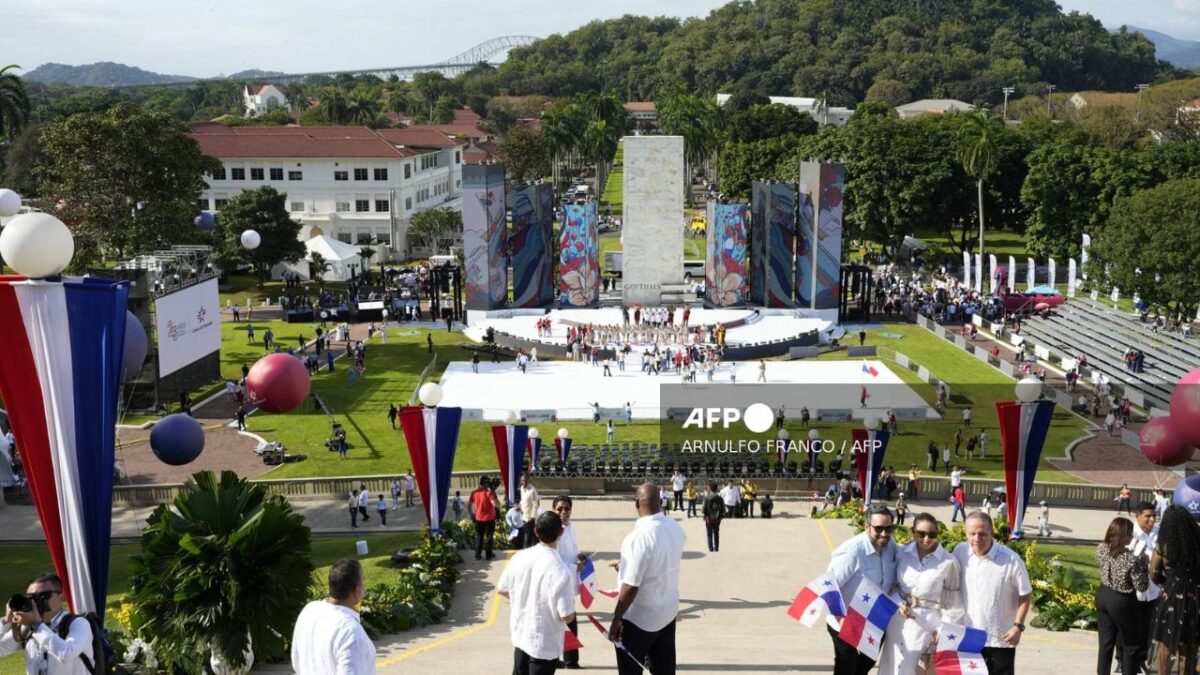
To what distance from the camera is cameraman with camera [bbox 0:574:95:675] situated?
899 cm

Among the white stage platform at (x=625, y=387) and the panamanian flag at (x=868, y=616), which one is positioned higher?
the panamanian flag at (x=868, y=616)

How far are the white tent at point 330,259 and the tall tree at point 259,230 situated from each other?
1.87 m

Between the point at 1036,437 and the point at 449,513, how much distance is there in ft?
42.0

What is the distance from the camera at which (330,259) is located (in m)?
69.9

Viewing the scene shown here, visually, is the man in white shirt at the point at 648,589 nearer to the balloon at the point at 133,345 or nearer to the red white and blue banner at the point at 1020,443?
the red white and blue banner at the point at 1020,443

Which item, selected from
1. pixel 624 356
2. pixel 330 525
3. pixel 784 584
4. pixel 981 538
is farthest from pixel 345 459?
pixel 981 538

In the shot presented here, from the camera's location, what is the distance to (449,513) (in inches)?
1054

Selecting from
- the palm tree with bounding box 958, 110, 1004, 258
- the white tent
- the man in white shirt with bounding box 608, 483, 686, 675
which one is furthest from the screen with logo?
the palm tree with bounding box 958, 110, 1004, 258

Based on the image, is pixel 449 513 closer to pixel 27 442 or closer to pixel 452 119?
pixel 27 442

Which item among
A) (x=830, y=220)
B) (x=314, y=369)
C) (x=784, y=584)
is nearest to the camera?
(x=784, y=584)

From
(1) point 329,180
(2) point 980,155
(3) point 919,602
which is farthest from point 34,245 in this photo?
(1) point 329,180

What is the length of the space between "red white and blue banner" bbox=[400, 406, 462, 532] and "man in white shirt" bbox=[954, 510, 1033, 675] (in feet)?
40.4

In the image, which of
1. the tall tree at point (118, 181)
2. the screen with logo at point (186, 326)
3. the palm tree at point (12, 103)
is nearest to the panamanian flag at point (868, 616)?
the screen with logo at point (186, 326)

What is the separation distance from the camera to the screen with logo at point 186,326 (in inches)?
1601
